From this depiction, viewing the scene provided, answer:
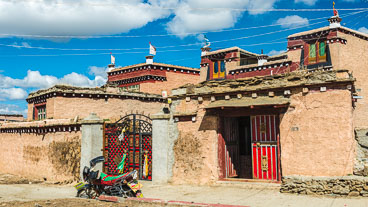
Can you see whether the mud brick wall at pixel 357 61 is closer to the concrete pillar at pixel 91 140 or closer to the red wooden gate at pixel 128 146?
the red wooden gate at pixel 128 146

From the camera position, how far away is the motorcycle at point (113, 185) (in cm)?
1088

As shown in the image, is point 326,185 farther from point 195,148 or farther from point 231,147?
point 195,148

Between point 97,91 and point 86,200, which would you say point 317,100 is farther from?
point 97,91

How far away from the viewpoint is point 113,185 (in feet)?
36.1

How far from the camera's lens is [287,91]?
448 inches

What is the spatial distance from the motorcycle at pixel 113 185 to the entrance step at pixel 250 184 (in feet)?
10.3

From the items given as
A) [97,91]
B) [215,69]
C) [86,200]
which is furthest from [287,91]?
[215,69]

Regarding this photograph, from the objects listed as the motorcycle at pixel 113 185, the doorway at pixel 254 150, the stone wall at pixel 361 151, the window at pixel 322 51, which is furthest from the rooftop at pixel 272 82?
the window at pixel 322 51

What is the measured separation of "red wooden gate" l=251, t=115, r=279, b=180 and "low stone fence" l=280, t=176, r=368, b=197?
4.56ft

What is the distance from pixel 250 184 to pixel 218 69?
20.2 meters

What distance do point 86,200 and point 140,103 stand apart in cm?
1404

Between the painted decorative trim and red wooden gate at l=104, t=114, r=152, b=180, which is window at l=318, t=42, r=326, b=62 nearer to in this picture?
red wooden gate at l=104, t=114, r=152, b=180

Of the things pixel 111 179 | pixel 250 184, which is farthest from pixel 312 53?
pixel 111 179

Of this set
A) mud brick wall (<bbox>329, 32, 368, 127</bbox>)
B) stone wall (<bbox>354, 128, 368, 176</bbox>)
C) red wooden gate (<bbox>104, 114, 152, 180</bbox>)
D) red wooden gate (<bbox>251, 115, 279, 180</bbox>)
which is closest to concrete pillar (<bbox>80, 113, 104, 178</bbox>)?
red wooden gate (<bbox>104, 114, 152, 180</bbox>)
